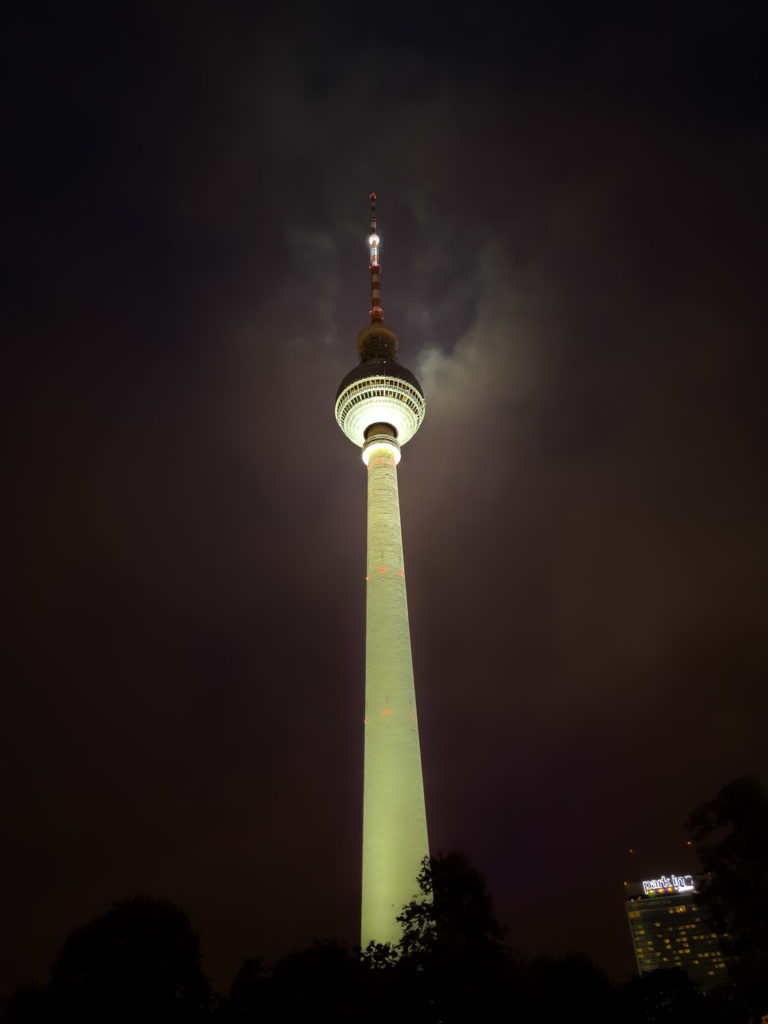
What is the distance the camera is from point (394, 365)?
9819 centimetres

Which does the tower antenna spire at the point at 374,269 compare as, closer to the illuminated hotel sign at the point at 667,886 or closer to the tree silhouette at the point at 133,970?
the tree silhouette at the point at 133,970

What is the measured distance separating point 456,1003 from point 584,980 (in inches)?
466

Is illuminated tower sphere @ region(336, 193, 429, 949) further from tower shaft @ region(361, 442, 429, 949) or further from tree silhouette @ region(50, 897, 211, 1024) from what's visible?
tree silhouette @ region(50, 897, 211, 1024)

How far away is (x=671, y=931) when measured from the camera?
598ft

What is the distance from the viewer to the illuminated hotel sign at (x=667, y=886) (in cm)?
18425

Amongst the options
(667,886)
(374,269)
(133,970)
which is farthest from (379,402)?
(667,886)

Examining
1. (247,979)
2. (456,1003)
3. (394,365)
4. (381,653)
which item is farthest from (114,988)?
(394,365)

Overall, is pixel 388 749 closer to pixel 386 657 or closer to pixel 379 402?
pixel 386 657

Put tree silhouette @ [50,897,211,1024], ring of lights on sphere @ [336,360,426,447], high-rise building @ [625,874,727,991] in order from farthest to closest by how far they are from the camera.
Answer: high-rise building @ [625,874,727,991] < ring of lights on sphere @ [336,360,426,447] < tree silhouette @ [50,897,211,1024]

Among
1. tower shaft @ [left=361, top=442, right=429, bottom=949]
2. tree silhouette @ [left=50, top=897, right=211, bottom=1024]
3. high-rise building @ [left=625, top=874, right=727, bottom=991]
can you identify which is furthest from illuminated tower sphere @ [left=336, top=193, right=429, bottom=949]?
high-rise building @ [left=625, top=874, right=727, bottom=991]

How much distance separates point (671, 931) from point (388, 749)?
147 m

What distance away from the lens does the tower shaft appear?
63.5 meters

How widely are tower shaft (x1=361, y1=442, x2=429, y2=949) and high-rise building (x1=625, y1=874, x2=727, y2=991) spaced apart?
132 metres

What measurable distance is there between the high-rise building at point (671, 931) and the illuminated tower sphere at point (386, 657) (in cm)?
13236
